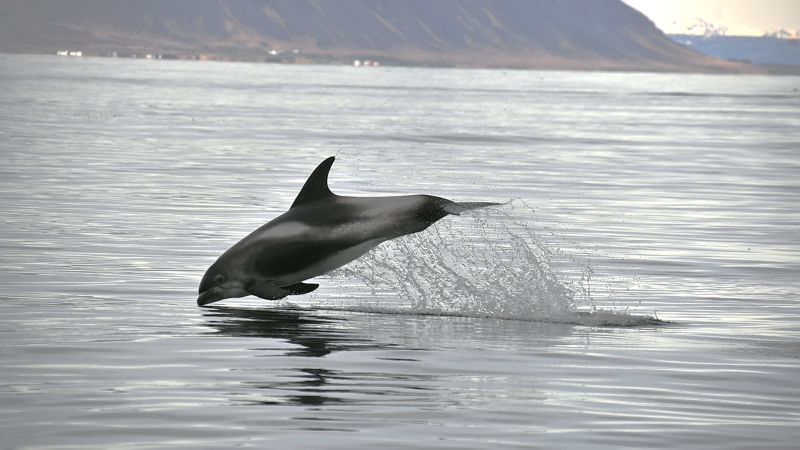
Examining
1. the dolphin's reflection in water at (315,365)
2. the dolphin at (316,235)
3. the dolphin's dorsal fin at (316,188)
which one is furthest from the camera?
the dolphin's dorsal fin at (316,188)

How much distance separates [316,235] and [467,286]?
3.33 meters

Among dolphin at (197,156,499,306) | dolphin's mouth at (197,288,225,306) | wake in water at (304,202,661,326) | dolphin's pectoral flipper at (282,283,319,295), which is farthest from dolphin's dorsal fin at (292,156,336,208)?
wake in water at (304,202,661,326)

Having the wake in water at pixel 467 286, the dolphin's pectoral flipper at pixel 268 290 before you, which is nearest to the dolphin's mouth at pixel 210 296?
the dolphin's pectoral flipper at pixel 268 290

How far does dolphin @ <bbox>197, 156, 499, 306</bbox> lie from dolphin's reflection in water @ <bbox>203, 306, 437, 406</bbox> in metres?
0.45

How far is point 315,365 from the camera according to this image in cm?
1497

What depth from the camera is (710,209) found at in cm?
3512

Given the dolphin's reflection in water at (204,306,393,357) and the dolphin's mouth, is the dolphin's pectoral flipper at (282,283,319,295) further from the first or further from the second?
the dolphin's mouth

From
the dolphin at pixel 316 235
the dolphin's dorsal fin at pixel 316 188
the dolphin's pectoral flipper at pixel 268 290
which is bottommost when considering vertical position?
the dolphin's pectoral flipper at pixel 268 290

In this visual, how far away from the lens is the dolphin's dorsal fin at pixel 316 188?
17.5 metres

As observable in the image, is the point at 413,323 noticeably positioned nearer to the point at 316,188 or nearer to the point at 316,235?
the point at 316,235

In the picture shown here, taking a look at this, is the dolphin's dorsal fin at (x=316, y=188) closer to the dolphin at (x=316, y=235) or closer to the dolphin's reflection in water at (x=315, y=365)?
the dolphin at (x=316, y=235)

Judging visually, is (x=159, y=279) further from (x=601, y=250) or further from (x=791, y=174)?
(x=791, y=174)

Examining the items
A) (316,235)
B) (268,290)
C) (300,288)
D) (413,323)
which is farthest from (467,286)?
(268,290)

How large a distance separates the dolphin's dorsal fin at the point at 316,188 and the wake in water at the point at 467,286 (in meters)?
1.78
